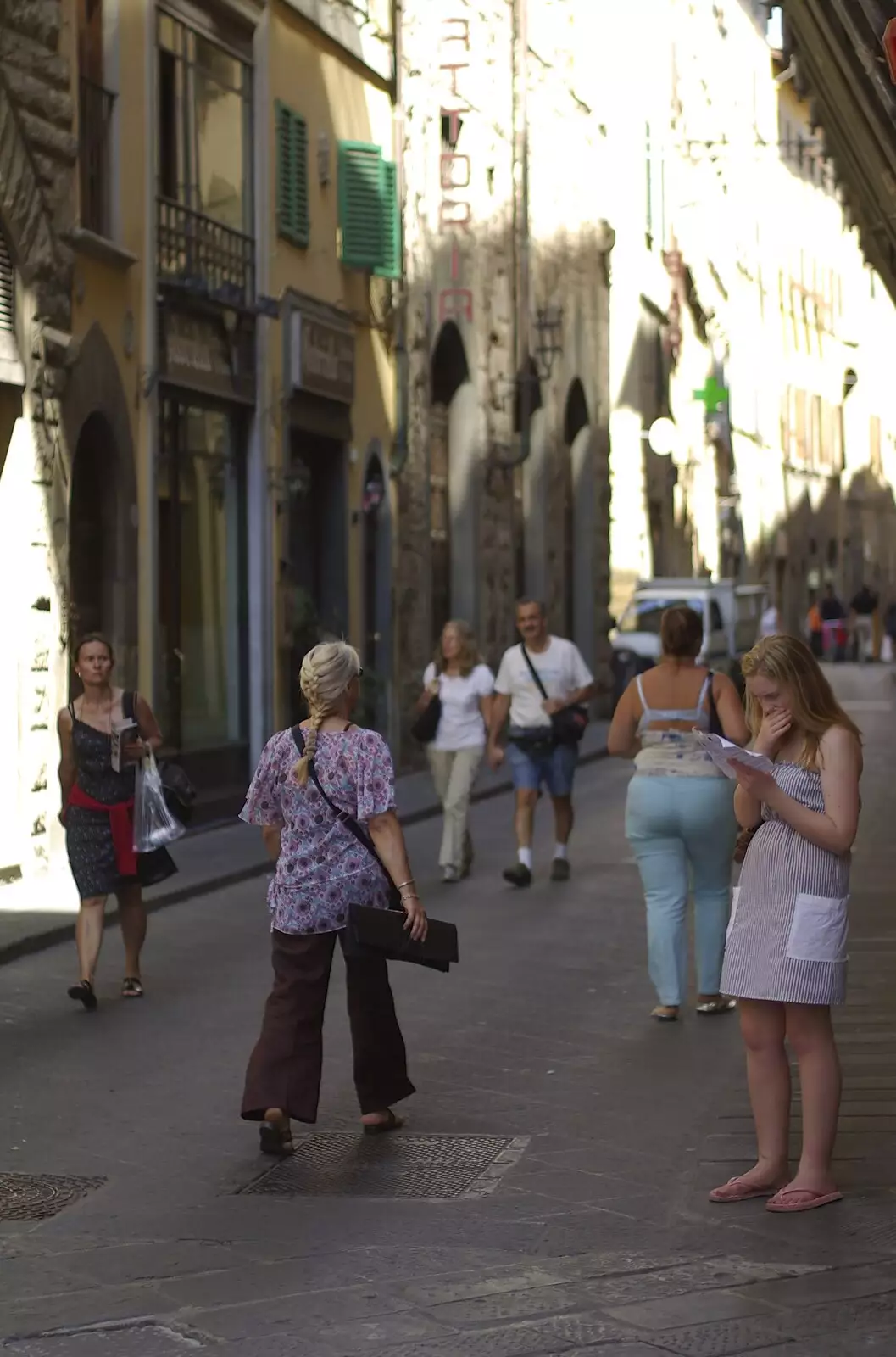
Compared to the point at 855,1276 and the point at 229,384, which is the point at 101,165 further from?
the point at 855,1276

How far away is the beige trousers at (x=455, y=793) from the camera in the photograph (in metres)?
15.9

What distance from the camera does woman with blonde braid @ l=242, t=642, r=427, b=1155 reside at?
25.9 ft

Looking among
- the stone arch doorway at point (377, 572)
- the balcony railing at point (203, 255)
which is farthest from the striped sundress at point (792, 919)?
the stone arch doorway at point (377, 572)

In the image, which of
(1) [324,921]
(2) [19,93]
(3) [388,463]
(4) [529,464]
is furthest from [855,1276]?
(4) [529,464]

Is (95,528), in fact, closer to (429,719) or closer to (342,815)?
(429,719)

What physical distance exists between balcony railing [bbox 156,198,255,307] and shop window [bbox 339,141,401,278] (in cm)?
272

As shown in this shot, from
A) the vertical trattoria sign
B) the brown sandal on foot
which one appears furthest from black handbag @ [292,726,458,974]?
the vertical trattoria sign

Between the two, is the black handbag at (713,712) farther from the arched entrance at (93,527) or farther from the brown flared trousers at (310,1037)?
the arched entrance at (93,527)

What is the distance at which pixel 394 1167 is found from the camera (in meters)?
7.61

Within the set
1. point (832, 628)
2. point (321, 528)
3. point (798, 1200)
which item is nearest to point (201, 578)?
point (321, 528)

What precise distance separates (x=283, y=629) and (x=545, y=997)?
37.0ft

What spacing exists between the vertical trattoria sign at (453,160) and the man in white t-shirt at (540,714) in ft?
40.7

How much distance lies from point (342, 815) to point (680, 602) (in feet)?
91.7

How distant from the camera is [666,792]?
10.5 m
